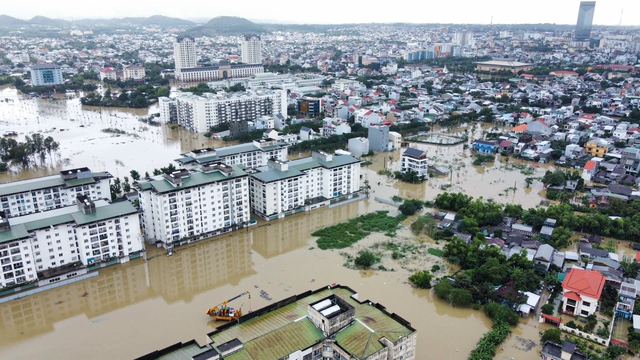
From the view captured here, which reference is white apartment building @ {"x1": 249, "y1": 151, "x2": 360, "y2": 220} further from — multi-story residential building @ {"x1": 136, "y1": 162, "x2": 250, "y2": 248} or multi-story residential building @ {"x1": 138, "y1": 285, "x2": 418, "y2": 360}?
multi-story residential building @ {"x1": 138, "y1": 285, "x2": 418, "y2": 360}

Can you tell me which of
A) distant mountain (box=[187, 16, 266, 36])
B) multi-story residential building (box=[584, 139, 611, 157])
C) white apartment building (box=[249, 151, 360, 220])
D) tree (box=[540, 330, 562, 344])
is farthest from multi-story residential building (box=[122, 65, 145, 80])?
distant mountain (box=[187, 16, 266, 36])

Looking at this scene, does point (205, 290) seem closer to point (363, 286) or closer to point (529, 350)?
point (363, 286)

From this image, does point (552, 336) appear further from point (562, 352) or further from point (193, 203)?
point (193, 203)

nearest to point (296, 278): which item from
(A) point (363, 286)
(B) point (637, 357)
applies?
(A) point (363, 286)

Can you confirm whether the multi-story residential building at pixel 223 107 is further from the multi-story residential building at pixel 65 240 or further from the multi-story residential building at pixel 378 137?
the multi-story residential building at pixel 65 240

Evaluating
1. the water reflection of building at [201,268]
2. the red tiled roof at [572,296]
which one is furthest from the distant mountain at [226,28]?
the red tiled roof at [572,296]

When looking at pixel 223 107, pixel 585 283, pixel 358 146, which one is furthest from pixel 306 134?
pixel 585 283
